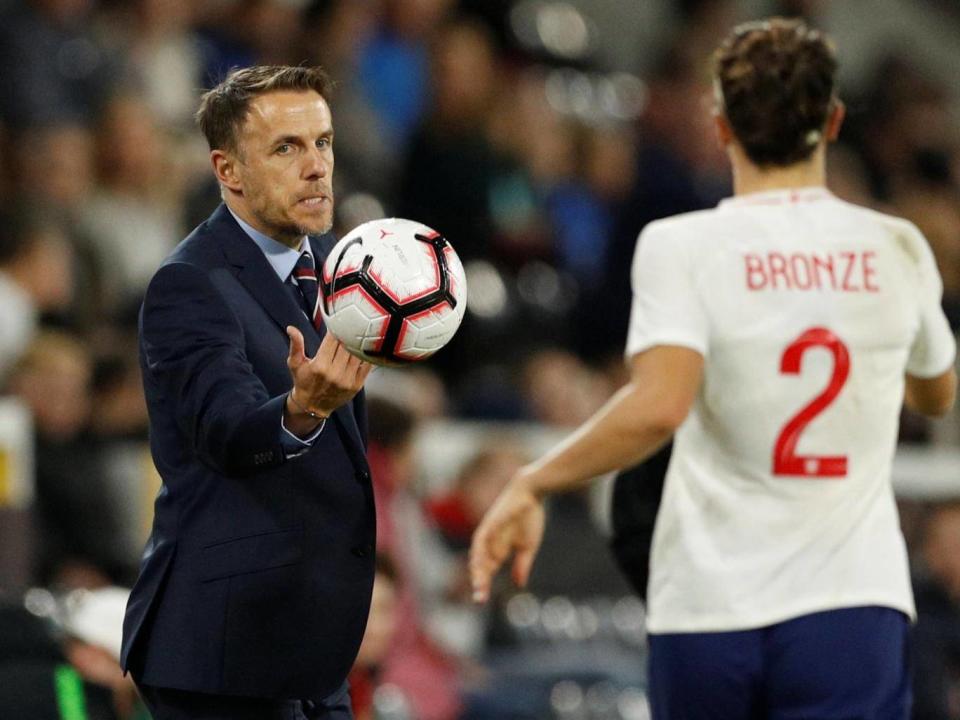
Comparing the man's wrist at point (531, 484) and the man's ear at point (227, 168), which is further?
the man's wrist at point (531, 484)

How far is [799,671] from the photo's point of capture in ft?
11.4

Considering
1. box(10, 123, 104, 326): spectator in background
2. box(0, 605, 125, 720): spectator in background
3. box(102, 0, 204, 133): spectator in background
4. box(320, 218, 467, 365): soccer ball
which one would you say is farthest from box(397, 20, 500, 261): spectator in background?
box(320, 218, 467, 365): soccer ball

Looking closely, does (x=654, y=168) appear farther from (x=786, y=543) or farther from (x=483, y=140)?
(x=786, y=543)

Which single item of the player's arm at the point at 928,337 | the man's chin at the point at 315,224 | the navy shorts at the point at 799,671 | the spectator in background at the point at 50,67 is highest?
the spectator in background at the point at 50,67

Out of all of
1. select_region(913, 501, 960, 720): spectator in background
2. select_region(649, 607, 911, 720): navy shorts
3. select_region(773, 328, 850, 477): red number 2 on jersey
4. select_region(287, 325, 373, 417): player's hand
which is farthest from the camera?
select_region(913, 501, 960, 720): spectator in background

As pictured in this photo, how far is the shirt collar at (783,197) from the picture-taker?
12.1 ft

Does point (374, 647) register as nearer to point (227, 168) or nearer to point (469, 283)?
point (227, 168)

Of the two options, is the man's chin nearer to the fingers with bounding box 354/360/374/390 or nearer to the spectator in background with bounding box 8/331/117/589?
the fingers with bounding box 354/360/374/390

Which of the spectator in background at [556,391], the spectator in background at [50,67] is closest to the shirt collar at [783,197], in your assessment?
the spectator in background at [50,67]

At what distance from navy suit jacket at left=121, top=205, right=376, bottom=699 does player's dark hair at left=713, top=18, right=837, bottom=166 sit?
3.44 feet

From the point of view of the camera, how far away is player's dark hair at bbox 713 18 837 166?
12.1 ft

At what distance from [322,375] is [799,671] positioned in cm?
116

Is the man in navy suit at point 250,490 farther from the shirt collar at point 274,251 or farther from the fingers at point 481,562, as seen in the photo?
the fingers at point 481,562

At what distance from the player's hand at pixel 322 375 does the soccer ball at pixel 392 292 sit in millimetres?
33
